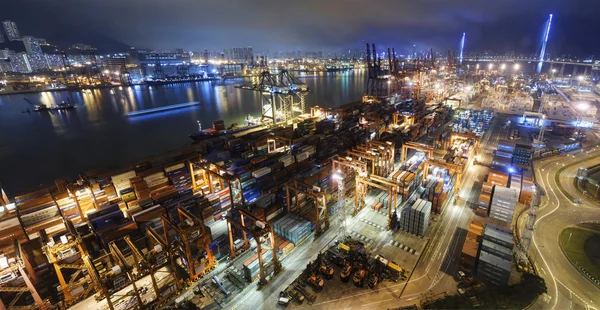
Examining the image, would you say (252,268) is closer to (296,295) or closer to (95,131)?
(296,295)

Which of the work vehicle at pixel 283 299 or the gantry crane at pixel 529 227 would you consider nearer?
the work vehicle at pixel 283 299

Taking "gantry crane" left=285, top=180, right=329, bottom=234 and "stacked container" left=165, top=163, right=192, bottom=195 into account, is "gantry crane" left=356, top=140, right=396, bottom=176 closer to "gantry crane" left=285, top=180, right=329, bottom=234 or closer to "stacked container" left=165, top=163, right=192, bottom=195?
"gantry crane" left=285, top=180, right=329, bottom=234

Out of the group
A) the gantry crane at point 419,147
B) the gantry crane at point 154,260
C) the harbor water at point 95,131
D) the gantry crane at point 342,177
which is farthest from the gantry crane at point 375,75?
the gantry crane at point 154,260

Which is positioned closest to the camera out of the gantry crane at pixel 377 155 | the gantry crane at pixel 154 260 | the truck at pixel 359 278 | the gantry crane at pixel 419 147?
the gantry crane at pixel 154 260

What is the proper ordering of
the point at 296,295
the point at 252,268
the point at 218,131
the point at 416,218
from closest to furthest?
the point at 296,295
the point at 252,268
the point at 416,218
the point at 218,131

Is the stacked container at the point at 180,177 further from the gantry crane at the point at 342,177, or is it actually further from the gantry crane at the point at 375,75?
the gantry crane at the point at 375,75

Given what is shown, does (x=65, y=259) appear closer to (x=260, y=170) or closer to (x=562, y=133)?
(x=260, y=170)

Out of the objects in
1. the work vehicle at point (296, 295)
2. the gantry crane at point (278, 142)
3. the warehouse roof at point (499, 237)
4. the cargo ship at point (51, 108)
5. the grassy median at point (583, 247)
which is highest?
the cargo ship at point (51, 108)

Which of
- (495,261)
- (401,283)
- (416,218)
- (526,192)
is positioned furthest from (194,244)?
(526,192)
